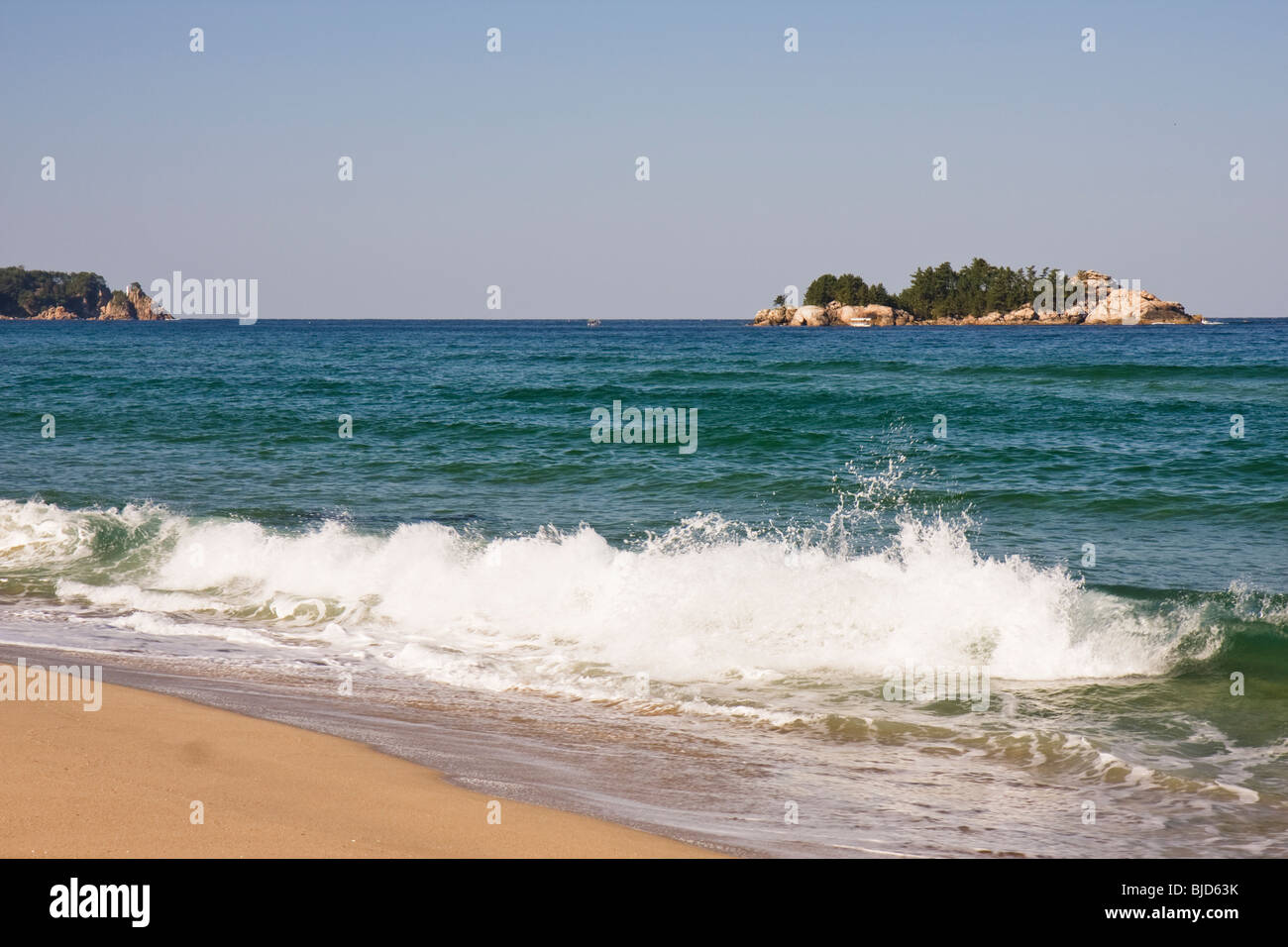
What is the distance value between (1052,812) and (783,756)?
147 centimetres

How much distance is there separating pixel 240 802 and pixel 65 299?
656 ft

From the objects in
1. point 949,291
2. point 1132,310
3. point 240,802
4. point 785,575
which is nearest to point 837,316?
point 949,291

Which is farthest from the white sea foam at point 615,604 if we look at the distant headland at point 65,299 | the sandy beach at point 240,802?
the distant headland at point 65,299

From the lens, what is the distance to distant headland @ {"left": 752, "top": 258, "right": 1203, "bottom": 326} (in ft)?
359

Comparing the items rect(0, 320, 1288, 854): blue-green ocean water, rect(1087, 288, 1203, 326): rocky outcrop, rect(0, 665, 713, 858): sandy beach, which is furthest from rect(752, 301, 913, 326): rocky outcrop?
rect(0, 665, 713, 858): sandy beach

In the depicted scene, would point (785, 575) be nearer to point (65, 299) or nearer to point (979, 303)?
point (979, 303)

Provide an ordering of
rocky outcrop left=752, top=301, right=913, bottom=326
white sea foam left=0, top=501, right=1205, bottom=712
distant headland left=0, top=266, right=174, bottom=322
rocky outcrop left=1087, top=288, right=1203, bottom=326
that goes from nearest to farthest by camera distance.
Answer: white sea foam left=0, top=501, right=1205, bottom=712, rocky outcrop left=1087, top=288, right=1203, bottom=326, rocky outcrop left=752, top=301, right=913, bottom=326, distant headland left=0, top=266, right=174, bottom=322

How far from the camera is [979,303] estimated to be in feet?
397

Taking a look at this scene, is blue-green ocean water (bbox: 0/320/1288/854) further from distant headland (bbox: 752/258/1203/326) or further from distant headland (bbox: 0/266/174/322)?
distant headland (bbox: 0/266/174/322)

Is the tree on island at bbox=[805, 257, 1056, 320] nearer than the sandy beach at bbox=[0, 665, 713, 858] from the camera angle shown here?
No

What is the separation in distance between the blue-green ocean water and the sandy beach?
1813 millimetres

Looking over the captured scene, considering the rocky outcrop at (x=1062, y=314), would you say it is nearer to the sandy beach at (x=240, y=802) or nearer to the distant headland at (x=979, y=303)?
the distant headland at (x=979, y=303)
